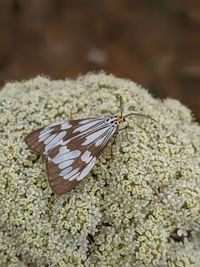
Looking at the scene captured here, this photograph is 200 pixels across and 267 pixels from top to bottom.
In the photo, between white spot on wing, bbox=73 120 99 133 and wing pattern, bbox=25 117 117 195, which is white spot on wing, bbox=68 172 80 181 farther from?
white spot on wing, bbox=73 120 99 133

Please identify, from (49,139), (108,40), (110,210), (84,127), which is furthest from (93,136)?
(108,40)

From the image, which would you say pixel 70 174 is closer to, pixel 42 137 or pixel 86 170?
pixel 86 170

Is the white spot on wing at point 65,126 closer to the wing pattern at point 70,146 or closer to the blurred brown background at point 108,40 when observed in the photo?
the wing pattern at point 70,146

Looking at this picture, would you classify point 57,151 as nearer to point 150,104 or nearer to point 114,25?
point 150,104

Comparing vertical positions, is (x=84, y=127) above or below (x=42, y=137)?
above

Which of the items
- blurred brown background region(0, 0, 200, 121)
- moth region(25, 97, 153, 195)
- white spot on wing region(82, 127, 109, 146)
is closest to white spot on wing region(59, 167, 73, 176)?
moth region(25, 97, 153, 195)
